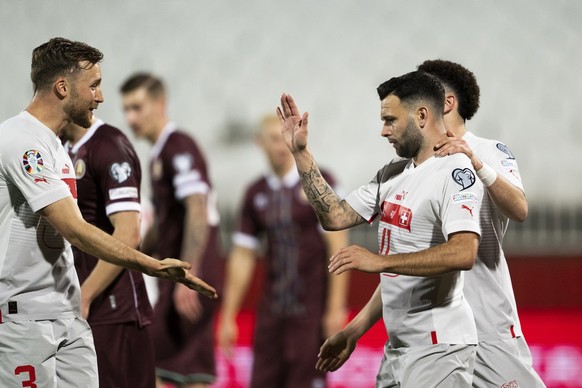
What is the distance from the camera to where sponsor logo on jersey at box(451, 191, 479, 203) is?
390 centimetres

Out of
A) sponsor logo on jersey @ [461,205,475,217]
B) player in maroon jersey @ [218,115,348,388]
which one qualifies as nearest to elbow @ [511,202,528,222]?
sponsor logo on jersey @ [461,205,475,217]

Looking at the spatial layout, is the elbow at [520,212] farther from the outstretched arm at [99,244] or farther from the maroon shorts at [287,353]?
the maroon shorts at [287,353]

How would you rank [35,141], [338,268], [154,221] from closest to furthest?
1. [338,268]
2. [35,141]
3. [154,221]

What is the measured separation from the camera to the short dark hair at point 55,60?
4258mm

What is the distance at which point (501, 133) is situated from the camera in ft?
31.8

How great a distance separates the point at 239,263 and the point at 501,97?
3.47 meters

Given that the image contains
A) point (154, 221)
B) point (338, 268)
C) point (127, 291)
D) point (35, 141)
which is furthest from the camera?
point (154, 221)

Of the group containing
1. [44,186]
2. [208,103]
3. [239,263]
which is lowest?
[239,263]

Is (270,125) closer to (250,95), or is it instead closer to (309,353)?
(309,353)

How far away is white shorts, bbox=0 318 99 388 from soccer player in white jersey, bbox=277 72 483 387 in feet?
3.74

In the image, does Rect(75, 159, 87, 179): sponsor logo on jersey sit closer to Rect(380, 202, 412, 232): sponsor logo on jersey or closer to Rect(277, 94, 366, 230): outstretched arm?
Rect(277, 94, 366, 230): outstretched arm

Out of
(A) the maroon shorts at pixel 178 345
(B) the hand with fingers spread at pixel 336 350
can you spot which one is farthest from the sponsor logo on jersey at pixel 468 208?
(A) the maroon shorts at pixel 178 345

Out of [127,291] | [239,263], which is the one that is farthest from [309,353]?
[127,291]

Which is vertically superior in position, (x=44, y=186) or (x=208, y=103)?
(x=208, y=103)
